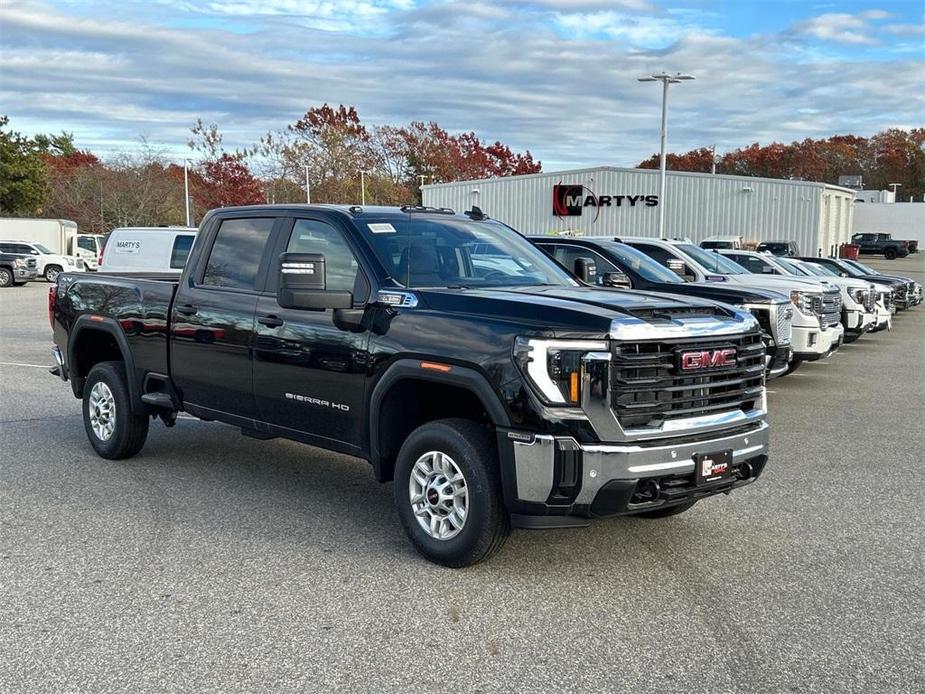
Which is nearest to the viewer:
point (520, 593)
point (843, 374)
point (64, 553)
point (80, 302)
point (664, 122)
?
point (520, 593)

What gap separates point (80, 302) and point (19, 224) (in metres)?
48.8

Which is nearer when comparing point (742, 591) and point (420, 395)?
point (742, 591)

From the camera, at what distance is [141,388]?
740 cm

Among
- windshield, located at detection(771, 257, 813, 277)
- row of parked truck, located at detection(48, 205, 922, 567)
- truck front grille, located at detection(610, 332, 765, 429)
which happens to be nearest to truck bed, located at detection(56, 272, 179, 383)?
row of parked truck, located at detection(48, 205, 922, 567)

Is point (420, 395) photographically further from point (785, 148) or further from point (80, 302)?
point (785, 148)

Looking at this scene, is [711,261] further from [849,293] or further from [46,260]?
[46,260]

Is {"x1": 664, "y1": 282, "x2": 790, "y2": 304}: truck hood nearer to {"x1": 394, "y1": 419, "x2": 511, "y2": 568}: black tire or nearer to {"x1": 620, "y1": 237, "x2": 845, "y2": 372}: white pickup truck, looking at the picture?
{"x1": 620, "y1": 237, "x2": 845, "y2": 372}: white pickup truck

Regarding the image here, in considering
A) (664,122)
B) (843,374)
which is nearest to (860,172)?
(664,122)

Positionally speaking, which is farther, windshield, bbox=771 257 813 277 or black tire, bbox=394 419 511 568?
windshield, bbox=771 257 813 277

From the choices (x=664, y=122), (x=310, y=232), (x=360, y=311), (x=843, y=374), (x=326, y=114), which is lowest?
(x=843, y=374)

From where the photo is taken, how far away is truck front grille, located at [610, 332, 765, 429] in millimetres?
4777

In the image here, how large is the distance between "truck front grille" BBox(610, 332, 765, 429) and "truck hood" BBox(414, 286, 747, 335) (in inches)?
6.6

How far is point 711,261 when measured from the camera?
50.8 ft

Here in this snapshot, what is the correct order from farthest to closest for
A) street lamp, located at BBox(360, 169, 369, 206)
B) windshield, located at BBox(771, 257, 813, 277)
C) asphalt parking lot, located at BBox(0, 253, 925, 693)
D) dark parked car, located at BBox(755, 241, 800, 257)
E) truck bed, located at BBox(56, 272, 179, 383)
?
1. street lamp, located at BBox(360, 169, 369, 206)
2. dark parked car, located at BBox(755, 241, 800, 257)
3. windshield, located at BBox(771, 257, 813, 277)
4. truck bed, located at BBox(56, 272, 179, 383)
5. asphalt parking lot, located at BBox(0, 253, 925, 693)
